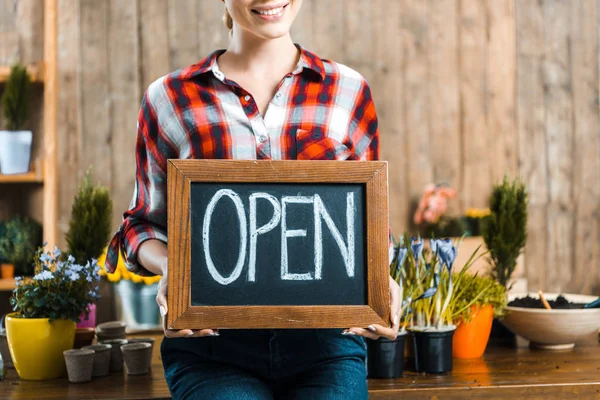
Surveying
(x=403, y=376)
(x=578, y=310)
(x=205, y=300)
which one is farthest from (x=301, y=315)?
(x=578, y=310)

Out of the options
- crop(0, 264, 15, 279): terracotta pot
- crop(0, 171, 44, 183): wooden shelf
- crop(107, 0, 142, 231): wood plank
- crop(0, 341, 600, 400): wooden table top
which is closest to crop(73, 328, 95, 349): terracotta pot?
crop(0, 341, 600, 400): wooden table top

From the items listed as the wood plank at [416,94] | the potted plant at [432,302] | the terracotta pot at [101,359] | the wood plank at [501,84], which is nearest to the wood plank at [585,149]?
the wood plank at [501,84]

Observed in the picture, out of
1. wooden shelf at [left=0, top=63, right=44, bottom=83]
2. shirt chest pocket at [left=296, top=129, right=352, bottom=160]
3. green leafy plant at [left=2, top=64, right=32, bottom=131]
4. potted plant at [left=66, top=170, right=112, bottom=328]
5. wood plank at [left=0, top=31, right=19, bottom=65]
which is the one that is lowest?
potted plant at [left=66, top=170, right=112, bottom=328]

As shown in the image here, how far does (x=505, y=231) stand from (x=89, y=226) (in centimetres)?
108

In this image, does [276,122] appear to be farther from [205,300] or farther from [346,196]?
[205,300]

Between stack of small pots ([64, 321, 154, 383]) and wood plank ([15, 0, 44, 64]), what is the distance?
76.8 inches

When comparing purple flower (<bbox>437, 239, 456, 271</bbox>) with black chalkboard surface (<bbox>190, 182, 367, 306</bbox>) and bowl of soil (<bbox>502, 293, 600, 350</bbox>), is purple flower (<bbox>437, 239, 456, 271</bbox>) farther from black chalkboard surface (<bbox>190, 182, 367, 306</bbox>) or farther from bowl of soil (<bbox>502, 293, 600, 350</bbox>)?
black chalkboard surface (<bbox>190, 182, 367, 306</bbox>)

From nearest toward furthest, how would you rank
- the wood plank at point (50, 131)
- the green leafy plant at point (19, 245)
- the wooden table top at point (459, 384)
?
the wooden table top at point (459, 384) → the green leafy plant at point (19, 245) → the wood plank at point (50, 131)

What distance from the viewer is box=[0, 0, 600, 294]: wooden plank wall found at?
336cm

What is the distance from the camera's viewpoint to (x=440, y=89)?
357 cm

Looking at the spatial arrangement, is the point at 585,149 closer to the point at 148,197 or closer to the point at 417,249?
the point at 417,249

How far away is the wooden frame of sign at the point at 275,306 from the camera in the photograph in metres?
1.06

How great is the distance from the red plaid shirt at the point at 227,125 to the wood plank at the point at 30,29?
2094 mm

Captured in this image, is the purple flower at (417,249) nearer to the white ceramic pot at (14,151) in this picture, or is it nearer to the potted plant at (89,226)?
the potted plant at (89,226)
